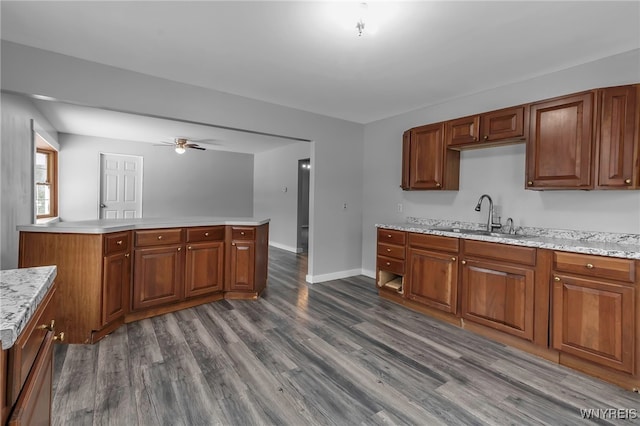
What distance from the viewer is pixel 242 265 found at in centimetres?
364

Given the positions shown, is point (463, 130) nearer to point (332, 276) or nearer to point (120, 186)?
point (332, 276)

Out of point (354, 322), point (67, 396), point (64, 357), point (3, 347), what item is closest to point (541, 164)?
point (354, 322)

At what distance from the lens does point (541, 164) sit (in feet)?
8.67

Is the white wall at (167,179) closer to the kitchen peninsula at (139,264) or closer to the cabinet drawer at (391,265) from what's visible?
the kitchen peninsula at (139,264)

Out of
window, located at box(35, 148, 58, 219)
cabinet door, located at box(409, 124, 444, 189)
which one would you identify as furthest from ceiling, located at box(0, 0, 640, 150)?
window, located at box(35, 148, 58, 219)

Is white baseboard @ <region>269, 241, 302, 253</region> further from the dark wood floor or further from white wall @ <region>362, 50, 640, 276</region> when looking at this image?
the dark wood floor

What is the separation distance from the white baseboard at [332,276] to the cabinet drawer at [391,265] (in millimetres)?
958

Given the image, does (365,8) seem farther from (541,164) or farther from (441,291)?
(441,291)

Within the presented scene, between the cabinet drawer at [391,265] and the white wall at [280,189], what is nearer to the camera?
the cabinet drawer at [391,265]

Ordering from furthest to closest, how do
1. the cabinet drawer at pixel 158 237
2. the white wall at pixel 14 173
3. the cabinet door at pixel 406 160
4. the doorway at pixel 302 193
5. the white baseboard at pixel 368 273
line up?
the doorway at pixel 302 193
the white baseboard at pixel 368 273
the cabinet door at pixel 406 160
the cabinet drawer at pixel 158 237
the white wall at pixel 14 173

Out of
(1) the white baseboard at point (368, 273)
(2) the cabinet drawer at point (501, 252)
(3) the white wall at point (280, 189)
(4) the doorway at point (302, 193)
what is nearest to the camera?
(2) the cabinet drawer at point (501, 252)

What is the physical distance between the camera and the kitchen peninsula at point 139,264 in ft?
8.29

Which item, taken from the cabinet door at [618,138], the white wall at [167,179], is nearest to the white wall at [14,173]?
the white wall at [167,179]

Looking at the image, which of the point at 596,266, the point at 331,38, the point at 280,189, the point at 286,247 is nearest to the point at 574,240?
the point at 596,266
